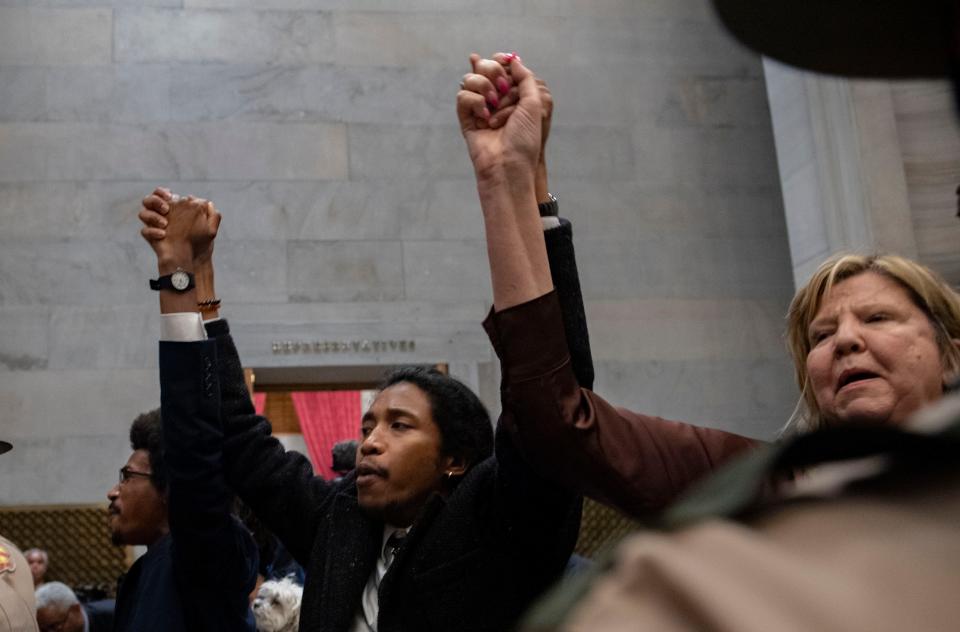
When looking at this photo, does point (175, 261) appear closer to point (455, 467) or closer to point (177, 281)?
point (177, 281)

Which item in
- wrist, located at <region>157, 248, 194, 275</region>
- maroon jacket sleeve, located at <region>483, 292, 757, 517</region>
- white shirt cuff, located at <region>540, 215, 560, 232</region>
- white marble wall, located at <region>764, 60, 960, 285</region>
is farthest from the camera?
white marble wall, located at <region>764, 60, 960, 285</region>

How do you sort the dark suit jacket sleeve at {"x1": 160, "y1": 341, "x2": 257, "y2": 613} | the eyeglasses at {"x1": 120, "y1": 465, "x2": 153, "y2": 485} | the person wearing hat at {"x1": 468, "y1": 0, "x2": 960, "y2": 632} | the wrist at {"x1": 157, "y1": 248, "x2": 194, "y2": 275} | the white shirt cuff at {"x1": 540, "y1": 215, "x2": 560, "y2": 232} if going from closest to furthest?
the person wearing hat at {"x1": 468, "y1": 0, "x2": 960, "y2": 632}
the white shirt cuff at {"x1": 540, "y1": 215, "x2": 560, "y2": 232}
the dark suit jacket sleeve at {"x1": 160, "y1": 341, "x2": 257, "y2": 613}
the wrist at {"x1": 157, "y1": 248, "x2": 194, "y2": 275}
the eyeglasses at {"x1": 120, "y1": 465, "x2": 153, "y2": 485}

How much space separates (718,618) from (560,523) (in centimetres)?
191

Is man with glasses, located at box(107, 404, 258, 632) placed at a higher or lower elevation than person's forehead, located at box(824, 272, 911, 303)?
lower

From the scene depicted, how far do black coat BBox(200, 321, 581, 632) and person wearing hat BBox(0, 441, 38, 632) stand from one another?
2.40 feet

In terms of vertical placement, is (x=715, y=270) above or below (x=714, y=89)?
below

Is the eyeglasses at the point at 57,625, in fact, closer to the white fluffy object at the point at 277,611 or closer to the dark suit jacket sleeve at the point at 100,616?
the dark suit jacket sleeve at the point at 100,616

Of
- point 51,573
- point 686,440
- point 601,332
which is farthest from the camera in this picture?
point 601,332

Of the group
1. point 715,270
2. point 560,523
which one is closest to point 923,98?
point 715,270

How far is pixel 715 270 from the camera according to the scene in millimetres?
8938

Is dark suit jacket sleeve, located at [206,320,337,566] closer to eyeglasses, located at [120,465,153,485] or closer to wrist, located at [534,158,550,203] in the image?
eyeglasses, located at [120,465,153,485]

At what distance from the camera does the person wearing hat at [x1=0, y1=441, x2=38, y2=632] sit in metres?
2.96

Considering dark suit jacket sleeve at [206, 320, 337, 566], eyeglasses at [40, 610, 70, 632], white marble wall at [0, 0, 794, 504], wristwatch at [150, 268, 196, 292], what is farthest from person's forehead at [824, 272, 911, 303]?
white marble wall at [0, 0, 794, 504]

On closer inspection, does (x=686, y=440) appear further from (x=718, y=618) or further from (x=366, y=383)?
(x=366, y=383)
